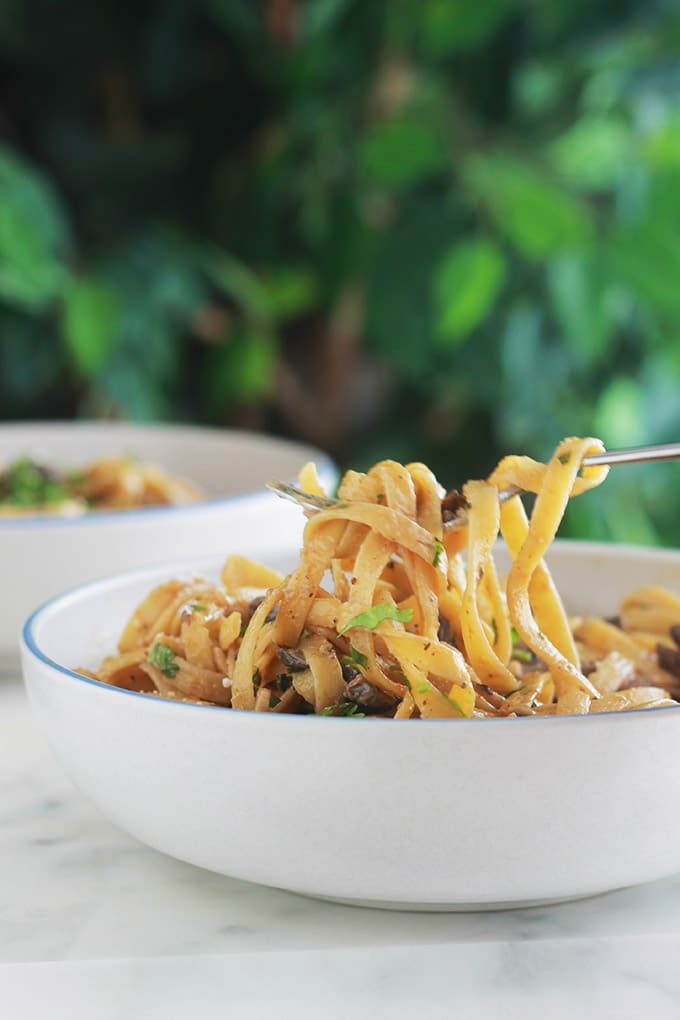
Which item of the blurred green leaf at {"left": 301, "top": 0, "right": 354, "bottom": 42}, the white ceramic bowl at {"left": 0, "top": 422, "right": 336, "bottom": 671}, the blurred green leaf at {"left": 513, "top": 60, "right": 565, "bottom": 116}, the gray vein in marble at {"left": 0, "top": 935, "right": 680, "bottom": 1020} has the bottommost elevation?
the gray vein in marble at {"left": 0, "top": 935, "right": 680, "bottom": 1020}

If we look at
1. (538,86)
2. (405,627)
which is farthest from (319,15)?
(405,627)

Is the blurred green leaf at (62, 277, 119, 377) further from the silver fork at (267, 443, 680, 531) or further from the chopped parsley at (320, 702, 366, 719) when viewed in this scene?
the chopped parsley at (320, 702, 366, 719)

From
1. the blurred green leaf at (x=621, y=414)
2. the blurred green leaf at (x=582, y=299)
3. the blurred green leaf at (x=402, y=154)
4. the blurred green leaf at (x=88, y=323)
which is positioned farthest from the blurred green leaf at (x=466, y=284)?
the blurred green leaf at (x=88, y=323)

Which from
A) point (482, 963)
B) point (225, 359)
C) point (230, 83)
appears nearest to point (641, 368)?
point (225, 359)

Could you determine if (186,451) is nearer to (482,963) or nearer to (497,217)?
(497,217)

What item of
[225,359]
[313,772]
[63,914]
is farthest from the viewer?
[225,359]

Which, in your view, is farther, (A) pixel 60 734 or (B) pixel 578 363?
(B) pixel 578 363

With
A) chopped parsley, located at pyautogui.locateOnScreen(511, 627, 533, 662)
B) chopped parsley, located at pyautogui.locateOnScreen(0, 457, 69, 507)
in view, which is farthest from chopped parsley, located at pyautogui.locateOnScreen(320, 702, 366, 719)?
chopped parsley, located at pyautogui.locateOnScreen(0, 457, 69, 507)
